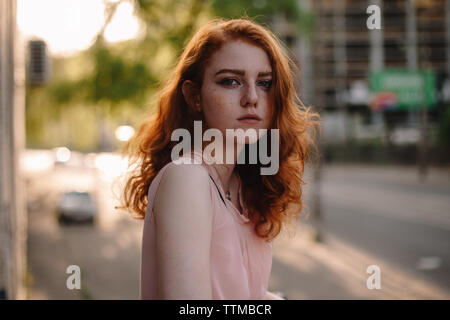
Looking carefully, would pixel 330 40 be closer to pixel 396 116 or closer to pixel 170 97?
pixel 396 116

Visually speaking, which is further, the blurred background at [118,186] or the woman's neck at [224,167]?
the blurred background at [118,186]

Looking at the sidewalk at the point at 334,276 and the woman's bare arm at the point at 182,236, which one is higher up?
the woman's bare arm at the point at 182,236

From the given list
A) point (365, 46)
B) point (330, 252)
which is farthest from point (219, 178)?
point (365, 46)

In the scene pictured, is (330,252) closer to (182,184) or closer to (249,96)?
(249,96)

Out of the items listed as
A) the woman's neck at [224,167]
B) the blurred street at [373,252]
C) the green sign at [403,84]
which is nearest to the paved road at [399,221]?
the blurred street at [373,252]

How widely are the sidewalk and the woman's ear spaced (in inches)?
208

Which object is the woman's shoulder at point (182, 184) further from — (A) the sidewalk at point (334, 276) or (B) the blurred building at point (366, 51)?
(B) the blurred building at point (366, 51)

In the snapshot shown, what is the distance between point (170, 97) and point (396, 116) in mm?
67562

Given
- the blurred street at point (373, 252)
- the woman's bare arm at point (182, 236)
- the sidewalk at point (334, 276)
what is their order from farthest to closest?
the blurred street at point (373, 252)
the sidewalk at point (334, 276)
the woman's bare arm at point (182, 236)

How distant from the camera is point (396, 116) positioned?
64.8m

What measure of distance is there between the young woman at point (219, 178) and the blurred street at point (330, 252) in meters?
0.75

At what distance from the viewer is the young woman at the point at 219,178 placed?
1078 mm

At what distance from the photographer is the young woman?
1.08 meters

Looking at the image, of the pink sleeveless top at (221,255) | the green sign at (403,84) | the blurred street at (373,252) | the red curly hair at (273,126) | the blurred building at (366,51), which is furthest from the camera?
the blurred building at (366,51)
